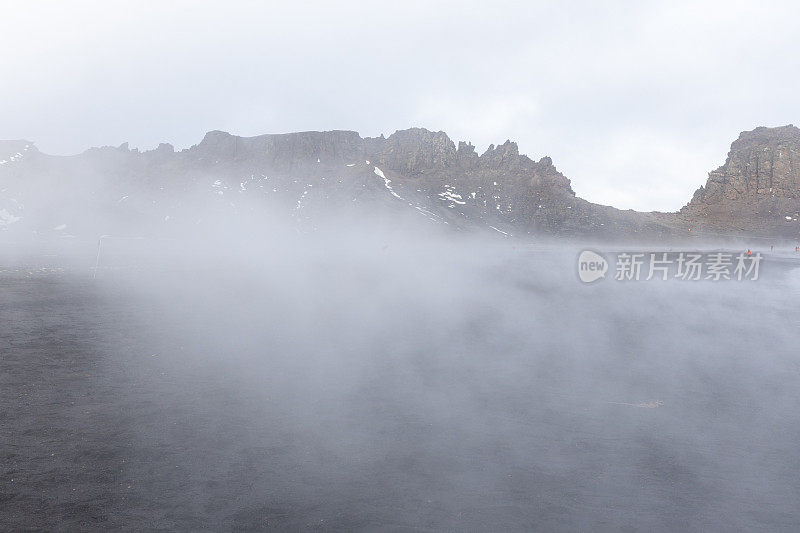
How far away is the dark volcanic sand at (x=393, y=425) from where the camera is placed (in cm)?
882

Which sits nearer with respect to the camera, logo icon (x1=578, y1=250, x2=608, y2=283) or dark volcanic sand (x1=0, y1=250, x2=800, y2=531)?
dark volcanic sand (x1=0, y1=250, x2=800, y2=531)

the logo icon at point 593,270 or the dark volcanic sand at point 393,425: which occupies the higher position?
the logo icon at point 593,270

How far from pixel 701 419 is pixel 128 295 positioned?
123 ft

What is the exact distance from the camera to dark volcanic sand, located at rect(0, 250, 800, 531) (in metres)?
8.82

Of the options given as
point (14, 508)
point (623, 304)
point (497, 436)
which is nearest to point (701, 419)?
point (497, 436)

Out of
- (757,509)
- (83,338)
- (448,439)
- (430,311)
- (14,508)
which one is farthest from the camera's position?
(430,311)

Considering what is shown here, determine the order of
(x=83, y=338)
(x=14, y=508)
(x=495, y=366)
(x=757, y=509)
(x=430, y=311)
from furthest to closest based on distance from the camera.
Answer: (x=430, y=311)
(x=83, y=338)
(x=495, y=366)
(x=757, y=509)
(x=14, y=508)

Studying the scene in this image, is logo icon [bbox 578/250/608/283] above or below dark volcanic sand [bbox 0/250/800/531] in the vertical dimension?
above

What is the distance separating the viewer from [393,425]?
1269 centimetres

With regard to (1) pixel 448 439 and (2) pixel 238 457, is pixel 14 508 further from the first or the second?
(1) pixel 448 439

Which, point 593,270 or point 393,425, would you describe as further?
point 593,270

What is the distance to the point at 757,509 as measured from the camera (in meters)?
9.12

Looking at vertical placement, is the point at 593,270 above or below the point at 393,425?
above

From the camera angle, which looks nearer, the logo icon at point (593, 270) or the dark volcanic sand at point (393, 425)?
the dark volcanic sand at point (393, 425)
